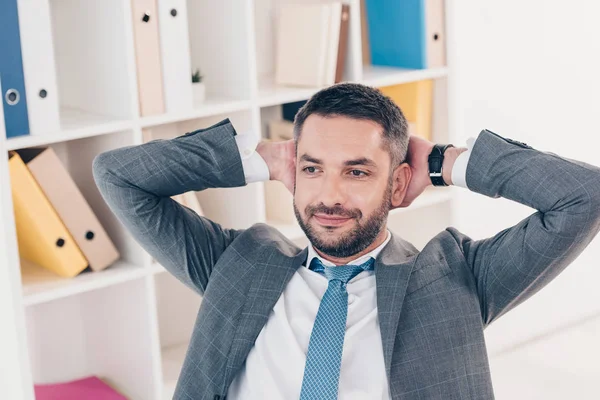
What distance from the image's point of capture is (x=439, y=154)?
6.26 ft

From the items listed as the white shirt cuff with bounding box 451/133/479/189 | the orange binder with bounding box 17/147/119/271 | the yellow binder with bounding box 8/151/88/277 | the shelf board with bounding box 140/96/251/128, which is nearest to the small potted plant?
the shelf board with bounding box 140/96/251/128

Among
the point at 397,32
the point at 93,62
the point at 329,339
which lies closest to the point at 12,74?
the point at 93,62

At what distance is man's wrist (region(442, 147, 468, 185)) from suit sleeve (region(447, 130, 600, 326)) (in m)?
0.05

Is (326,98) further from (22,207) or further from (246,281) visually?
(22,207)

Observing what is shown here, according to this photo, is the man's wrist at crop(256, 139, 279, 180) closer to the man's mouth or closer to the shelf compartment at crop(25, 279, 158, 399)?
Answer: the man's mouth

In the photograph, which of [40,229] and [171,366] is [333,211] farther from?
[171,366]

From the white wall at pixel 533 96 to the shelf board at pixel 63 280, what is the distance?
128 centimetres

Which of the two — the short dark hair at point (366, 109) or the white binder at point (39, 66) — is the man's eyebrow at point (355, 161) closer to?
the short dark hair at point (366, 109)

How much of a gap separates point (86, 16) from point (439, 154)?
43.7 inches

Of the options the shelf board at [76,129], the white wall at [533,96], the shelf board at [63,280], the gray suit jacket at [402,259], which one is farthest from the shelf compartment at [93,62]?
the white wall at [533,96]

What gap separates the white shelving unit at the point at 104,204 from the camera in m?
2.35

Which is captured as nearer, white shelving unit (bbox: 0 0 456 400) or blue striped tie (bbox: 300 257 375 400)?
blue striped tie (bbox: 300 257 375 400)

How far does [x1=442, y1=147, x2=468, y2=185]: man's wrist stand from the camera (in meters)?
1.89

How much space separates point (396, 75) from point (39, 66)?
1143 mm
